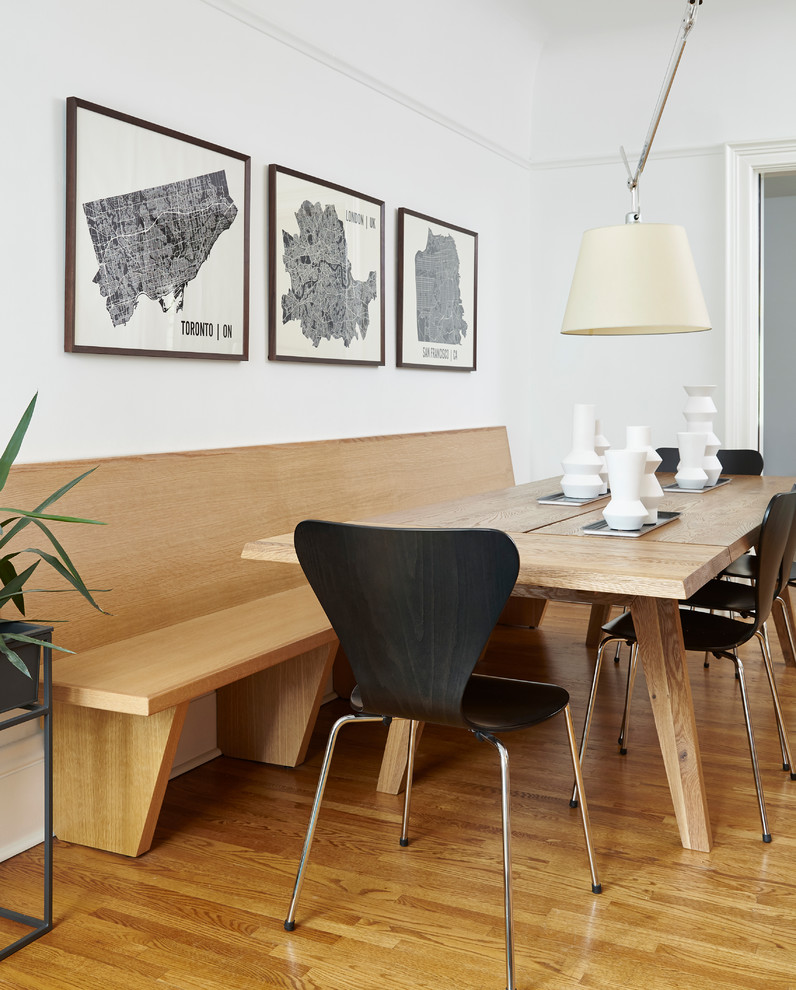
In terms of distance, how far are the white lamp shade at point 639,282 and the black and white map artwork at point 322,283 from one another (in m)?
1.08

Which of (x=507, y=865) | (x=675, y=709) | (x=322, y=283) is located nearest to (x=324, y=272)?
(x=322, y=283)

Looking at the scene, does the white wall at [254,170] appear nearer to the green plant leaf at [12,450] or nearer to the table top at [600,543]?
the green plant leaf at [12,450]

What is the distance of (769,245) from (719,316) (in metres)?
3.07

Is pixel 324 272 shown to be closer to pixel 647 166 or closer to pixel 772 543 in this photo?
pixel 772 543

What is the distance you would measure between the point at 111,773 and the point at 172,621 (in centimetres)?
58

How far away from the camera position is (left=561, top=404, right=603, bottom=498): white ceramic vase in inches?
122

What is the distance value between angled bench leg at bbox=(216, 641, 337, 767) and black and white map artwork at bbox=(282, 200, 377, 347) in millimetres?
1291

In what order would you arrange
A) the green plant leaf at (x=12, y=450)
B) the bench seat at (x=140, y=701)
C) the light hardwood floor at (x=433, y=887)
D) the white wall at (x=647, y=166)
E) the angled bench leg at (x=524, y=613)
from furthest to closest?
the white wall at (x=647, y=166) < the angled bench leg at (x=524, y=613) < the bench seat at (x=140, y=701) < the green plant leaf at (x=12, y=450) < the light hardwood floor at (x=433, y=887)

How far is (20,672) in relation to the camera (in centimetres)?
198

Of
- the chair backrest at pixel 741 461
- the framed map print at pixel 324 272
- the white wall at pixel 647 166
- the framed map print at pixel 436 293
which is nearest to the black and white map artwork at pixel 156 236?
the framed map print at pixel 324 272

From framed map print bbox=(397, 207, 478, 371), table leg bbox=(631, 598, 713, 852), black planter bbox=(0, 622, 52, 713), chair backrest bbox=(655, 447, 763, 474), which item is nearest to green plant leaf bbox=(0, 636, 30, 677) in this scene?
black planter bbox=(0, 622, 52, 713)

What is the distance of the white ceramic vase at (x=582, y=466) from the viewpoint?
10.1 ft

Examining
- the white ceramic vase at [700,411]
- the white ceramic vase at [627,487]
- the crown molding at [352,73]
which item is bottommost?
the white ceramic vase at [627,487]

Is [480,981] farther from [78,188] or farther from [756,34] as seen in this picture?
[756,34]
